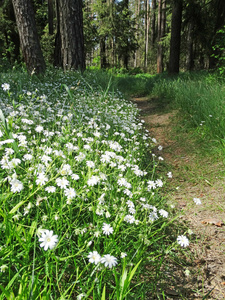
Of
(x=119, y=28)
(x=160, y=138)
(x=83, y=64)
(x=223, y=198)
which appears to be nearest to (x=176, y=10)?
(x=83, y=64)

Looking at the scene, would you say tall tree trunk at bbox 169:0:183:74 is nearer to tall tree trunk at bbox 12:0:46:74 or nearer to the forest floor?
tall tree trunk at bbox 12:0:46:74

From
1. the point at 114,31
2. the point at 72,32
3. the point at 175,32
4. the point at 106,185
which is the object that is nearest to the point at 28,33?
the point at 72,32

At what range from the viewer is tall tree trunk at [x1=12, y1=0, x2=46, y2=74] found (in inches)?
223

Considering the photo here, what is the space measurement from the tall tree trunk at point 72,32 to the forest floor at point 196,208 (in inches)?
146

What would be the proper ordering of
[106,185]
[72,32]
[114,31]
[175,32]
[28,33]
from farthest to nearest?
[114,31] → [175,32] → [72,32] → [28,33] → [106,185]

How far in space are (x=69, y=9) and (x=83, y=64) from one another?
153 cm

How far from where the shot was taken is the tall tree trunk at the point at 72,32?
20.6ft

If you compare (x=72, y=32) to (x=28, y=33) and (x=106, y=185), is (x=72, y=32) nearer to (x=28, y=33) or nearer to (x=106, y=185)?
(x=28, y=33)

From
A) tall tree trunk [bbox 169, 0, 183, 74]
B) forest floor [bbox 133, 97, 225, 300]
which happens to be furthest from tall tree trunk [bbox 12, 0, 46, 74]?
tall tree trunk [bbox 169, 0, 183, 74]

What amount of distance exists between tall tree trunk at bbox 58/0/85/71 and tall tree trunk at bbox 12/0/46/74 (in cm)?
88

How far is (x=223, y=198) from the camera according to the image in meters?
2.42

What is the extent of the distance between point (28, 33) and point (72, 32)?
1267mm

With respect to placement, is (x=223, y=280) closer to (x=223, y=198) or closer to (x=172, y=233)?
(x=172, y=233)

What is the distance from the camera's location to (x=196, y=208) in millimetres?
2367
